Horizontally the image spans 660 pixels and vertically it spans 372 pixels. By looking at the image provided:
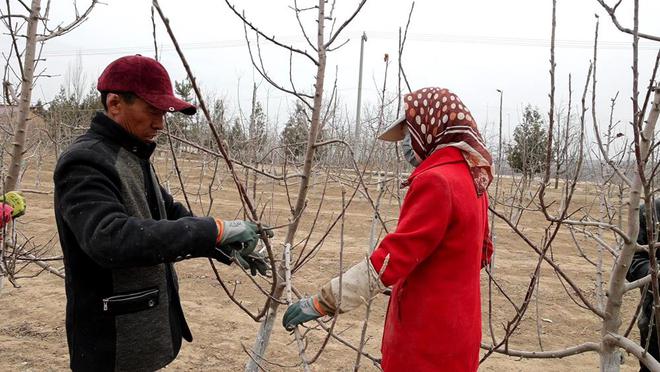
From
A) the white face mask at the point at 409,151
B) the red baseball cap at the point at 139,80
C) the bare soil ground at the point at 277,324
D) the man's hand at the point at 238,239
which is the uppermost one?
the red baseball cap at the point at 139,80

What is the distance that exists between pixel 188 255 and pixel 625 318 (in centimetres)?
586

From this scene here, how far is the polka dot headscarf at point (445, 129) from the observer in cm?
156

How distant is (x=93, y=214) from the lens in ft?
4.17

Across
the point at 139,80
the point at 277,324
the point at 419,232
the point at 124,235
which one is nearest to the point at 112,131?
the point at 139,80

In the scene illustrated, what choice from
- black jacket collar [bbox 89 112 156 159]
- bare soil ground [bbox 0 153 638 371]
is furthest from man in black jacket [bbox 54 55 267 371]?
bare soil ground [bbox 0 153 638 371]

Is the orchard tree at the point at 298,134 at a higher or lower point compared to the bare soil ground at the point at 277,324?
higher

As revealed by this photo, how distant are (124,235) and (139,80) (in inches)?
19.5

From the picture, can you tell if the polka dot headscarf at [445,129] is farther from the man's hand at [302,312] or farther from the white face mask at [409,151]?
the man's hand at [302,312]

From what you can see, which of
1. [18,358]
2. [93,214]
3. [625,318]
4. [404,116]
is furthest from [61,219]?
[625,318]

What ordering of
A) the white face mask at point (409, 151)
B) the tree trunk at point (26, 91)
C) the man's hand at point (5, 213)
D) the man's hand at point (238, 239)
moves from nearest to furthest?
the man's hand at point (238, 239) → the white face mask at point (409, 151) → the man's hand at point (5, 213) → the tree trunk at point (26, 91)

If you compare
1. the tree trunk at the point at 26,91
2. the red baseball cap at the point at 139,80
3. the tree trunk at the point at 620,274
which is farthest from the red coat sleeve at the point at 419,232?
the tree trunk at the point at 26,91

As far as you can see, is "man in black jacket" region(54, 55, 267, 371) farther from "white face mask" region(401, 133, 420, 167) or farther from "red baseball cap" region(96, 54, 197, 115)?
"white face mask" region(401, 133, 420, 167)

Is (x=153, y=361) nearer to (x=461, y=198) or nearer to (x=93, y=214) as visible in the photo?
(x=93, y=214)

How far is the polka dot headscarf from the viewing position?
1.56 meters
